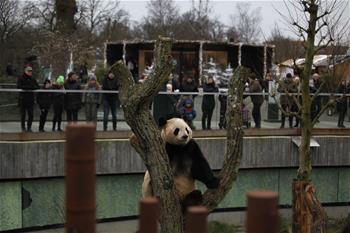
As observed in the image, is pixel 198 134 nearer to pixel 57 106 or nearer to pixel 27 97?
pixel 57 106

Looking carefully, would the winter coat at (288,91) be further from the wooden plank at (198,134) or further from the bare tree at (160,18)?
the bare tree at (160,18)

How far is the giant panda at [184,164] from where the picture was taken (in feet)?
23.0

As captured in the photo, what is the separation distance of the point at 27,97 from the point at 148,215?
9.40 meters

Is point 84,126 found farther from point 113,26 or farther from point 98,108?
point 113,26

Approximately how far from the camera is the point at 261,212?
95.4 inches

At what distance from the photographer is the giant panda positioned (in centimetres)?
702

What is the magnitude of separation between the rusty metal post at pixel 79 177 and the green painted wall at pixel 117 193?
9348mm

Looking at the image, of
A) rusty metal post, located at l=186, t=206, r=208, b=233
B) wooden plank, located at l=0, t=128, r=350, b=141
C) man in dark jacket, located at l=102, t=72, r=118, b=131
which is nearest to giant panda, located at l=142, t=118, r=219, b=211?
rusty metal post, located at l=186, t=206, r=208, b=233

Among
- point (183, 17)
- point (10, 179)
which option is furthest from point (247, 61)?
point (183, 17)

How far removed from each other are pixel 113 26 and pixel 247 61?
66.2 feet

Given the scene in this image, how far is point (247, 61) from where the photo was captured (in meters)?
Answer: 26.0

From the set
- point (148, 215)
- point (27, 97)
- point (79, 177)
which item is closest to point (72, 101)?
point (27, 97)

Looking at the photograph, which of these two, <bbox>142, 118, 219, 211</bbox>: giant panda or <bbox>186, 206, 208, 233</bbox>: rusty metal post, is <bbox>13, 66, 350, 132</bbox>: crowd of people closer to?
<bbox>142, 118, 219, 211</bbox>: giant panda

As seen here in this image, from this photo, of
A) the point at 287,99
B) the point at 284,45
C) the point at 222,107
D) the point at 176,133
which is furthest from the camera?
the point at 284,45
